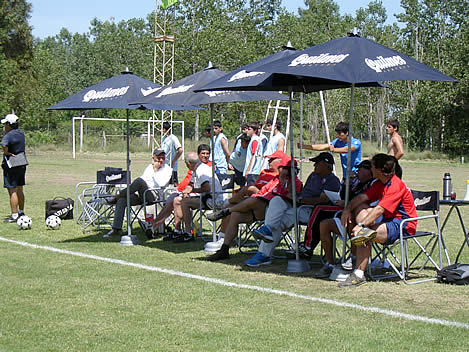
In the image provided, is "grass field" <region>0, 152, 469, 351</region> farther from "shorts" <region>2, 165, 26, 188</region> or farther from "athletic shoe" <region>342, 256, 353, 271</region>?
"shorts" <region>2, 165, 26, 188</region>

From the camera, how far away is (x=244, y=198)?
9.21 meters

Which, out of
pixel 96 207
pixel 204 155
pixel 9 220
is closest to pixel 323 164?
pixel 204 155

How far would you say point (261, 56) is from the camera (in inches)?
2490

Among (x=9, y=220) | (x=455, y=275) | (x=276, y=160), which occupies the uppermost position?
(x=276, y=160)

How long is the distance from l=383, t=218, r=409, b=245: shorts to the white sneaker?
57cm

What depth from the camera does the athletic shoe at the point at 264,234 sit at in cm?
814

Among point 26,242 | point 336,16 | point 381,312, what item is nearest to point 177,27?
point 336,16

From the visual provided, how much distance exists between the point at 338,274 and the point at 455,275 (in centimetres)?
113

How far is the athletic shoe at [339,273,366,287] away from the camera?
23.2 ft

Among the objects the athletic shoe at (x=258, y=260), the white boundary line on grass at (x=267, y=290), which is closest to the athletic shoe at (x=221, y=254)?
the athletic shoe at (x=258, y=260)

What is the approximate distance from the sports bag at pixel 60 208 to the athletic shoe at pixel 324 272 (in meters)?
6.03

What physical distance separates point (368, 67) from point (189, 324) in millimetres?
2942

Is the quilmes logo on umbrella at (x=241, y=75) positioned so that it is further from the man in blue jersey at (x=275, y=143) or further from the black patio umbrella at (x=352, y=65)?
the man in blue jersey at (x=275, y=143)

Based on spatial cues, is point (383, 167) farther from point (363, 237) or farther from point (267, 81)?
point (267, 81)
